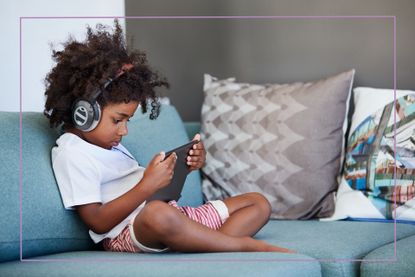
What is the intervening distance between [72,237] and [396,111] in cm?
95

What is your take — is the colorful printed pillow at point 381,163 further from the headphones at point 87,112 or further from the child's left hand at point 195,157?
the headphones at point 87,112

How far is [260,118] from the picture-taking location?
2.17 m

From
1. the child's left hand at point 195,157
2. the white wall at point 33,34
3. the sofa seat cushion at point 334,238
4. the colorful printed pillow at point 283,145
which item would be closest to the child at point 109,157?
the child's left hand at point 195,157

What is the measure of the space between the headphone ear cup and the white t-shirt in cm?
5

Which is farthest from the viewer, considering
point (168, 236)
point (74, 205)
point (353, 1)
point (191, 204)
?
point (353, 1)

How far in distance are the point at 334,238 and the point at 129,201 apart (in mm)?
484

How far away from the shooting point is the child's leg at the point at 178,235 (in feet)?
4.84

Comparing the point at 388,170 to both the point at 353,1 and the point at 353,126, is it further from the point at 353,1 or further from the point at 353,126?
the point at 353,1

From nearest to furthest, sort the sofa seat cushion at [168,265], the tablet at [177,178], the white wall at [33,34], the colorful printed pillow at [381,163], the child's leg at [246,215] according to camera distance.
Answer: the sofa seat cushion at [168,265], the tablet at [177,178], the child's leg at [246,215], the colorful printed pillow at [381,163], the white wall at [33,34]

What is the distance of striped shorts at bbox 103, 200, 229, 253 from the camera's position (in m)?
1.58

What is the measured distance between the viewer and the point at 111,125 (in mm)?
1603

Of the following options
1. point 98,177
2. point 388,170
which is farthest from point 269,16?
point 98,177

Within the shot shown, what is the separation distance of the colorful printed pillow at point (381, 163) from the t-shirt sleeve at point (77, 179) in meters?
0.74

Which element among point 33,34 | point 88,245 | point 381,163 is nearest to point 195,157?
point 88,245
